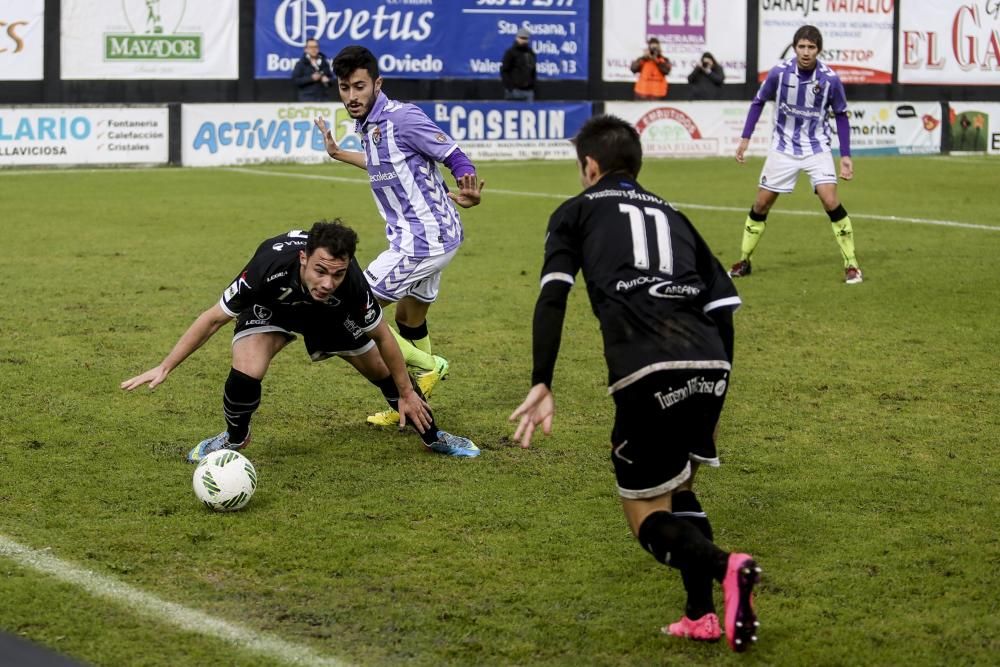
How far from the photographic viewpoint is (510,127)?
90.1ft

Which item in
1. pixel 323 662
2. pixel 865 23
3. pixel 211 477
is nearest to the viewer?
pixel 323 662

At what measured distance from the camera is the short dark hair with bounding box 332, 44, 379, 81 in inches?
300

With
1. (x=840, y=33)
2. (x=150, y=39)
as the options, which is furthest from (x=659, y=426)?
(x=840, y=33)

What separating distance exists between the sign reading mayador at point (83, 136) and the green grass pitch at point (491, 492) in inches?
435

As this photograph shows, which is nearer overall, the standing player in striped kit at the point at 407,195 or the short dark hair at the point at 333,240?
the short dark hair at the point at 333,240

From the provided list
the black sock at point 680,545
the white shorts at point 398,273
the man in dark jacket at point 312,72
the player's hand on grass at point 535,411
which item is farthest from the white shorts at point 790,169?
the man in dark jacket at point 312,72

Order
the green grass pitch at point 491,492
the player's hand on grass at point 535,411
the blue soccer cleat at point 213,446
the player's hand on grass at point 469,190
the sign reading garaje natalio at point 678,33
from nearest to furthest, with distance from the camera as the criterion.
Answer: the player's hand on grass at point 535,411 → the green grass pitch at point 491,492 → the blue soccer cleat at point 213,446 → the player's hand on grass at point 469,190 → the sign reading garaje natalio at point 678,33

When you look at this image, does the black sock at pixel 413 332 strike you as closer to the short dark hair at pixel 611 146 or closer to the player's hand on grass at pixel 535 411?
the short dark hair at pixel 611 146

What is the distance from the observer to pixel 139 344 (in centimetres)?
993

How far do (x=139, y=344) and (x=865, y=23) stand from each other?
29.6 m

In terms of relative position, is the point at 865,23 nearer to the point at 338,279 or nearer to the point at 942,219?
the point at 942,219

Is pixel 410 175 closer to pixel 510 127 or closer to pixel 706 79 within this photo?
pixel 510 127

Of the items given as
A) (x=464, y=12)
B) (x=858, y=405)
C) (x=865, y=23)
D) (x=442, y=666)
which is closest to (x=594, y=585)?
(x=442, y=666)

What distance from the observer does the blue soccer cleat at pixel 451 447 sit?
718cm
